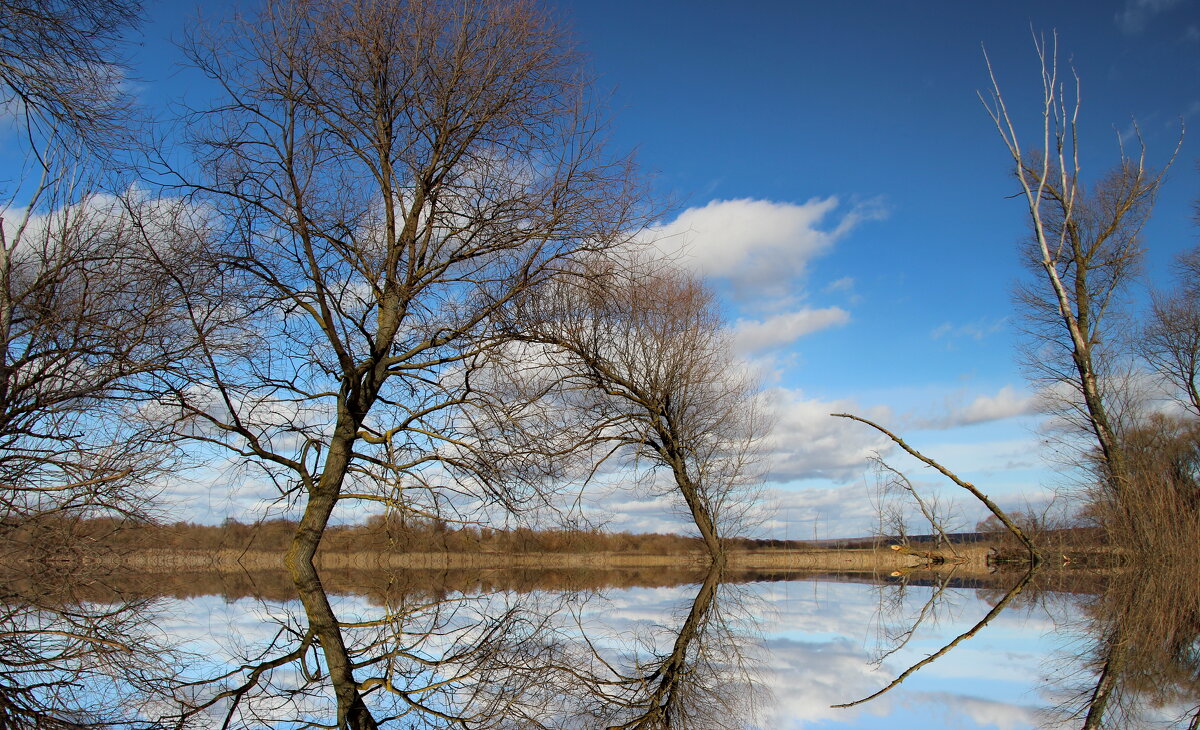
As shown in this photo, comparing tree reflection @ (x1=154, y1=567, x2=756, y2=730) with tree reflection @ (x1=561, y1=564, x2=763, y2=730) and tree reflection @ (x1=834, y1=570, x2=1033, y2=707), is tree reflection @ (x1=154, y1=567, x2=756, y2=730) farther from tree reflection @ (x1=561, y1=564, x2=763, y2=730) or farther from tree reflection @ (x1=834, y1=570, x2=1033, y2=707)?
tree reflection @ (x1=834, y1=570, x2=1033, y2=707)

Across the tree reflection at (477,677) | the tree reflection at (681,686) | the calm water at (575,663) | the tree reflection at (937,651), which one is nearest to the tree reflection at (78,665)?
the calm water at (575,663)

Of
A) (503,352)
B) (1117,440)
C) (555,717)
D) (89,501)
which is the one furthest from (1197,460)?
(89,501)

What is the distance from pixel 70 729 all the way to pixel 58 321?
571cm

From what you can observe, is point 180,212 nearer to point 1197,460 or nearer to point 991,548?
point 991,548

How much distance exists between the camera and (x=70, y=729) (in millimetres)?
3119

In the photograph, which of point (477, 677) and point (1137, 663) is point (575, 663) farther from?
point (1137, 663)

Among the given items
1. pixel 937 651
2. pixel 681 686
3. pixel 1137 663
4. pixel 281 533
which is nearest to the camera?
pixel 681 686

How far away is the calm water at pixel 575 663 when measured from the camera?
349 centimetres

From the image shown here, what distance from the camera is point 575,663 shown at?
4516 millimetres

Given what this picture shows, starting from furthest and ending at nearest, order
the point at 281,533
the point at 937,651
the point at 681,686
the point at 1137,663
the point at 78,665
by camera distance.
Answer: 1. the point at 281,533
2. the point at 937,651
3. the point at 1137,663
4. the point at 78,665
5. the point at 681,686

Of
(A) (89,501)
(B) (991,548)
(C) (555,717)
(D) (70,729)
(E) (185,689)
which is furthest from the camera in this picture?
(B) (991,548)

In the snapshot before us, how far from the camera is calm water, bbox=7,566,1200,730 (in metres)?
3.49

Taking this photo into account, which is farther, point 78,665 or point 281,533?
point 281,533

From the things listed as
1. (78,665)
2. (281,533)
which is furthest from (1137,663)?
(281,533)
